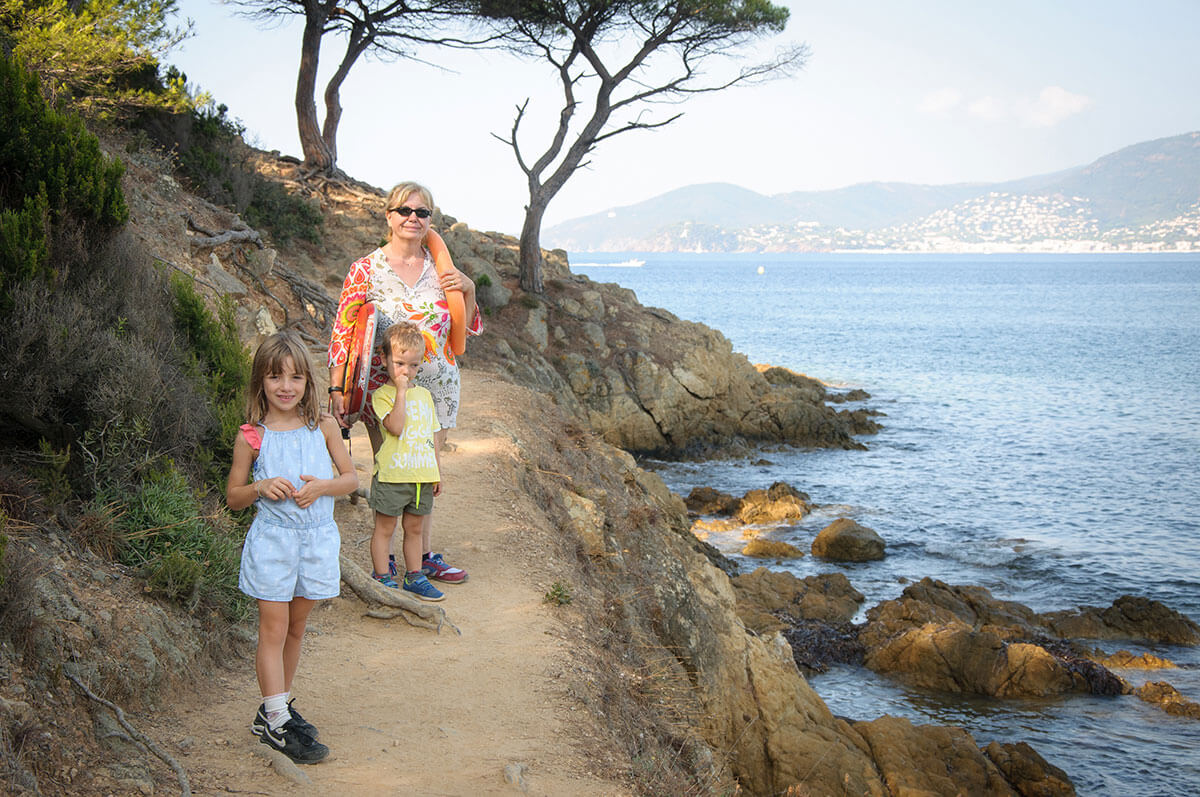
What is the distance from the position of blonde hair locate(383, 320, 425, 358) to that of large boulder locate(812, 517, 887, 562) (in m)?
12.6

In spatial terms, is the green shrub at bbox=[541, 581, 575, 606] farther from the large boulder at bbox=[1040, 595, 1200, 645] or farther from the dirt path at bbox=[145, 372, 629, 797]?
the large boulder at bbox=[1040, 595, 1200, 645]

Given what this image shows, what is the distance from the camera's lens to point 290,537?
381cm

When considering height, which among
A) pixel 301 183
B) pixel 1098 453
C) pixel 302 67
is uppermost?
pixel 302 67

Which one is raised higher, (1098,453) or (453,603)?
(453,603)

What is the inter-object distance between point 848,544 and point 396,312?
1253 centimetres

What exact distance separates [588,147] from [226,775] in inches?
802

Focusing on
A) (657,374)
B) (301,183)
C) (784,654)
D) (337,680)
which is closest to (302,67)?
(301,183)

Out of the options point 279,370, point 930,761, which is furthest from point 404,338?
point 930,761

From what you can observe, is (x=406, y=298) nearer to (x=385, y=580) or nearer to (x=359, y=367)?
(x=359, y=367)

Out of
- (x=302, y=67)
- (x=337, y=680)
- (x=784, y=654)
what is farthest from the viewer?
(x=302, y=67)

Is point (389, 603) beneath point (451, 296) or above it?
beneath

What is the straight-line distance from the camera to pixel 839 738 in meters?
8.38

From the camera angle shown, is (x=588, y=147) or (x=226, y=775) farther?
(x=588, y=147)

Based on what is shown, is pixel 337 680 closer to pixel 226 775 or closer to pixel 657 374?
pixel 226 775
